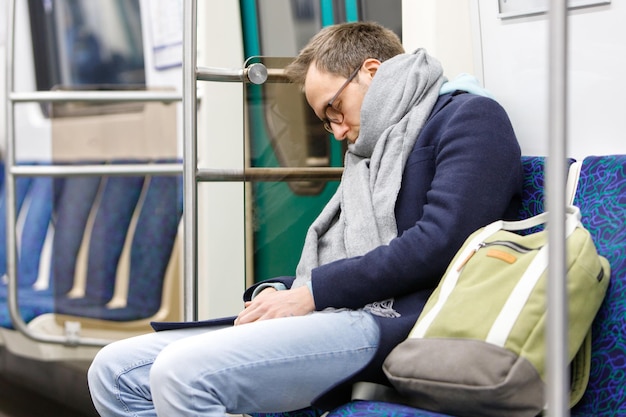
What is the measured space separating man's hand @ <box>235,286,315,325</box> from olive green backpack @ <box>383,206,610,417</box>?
263 millimetres

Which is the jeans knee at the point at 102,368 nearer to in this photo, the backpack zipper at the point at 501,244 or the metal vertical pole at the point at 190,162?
the metal vertical pole at the point at 190,162

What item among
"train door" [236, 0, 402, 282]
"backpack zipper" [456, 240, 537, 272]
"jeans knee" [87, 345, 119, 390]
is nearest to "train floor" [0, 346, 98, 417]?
"train door" [236, 0, 402, 282]

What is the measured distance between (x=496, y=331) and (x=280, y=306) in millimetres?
485

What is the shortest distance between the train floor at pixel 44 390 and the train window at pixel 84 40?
47.8 inches

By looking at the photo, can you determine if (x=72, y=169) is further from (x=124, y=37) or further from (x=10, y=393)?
(x=10, y=393)

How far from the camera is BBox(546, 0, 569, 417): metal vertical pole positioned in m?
0.95

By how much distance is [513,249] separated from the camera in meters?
1.54

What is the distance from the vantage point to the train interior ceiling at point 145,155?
2385mm

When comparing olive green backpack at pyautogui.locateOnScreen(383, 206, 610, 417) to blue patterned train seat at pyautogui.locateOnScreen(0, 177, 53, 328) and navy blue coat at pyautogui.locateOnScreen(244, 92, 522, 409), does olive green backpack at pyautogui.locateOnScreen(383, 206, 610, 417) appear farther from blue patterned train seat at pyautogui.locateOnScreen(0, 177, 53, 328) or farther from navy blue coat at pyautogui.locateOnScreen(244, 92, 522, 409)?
blue patterned train seat at pyautogui.locateOnScreen(0, 177, 53, 328)

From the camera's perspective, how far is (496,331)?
1.43m

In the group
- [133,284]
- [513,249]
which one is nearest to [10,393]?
[133,284]

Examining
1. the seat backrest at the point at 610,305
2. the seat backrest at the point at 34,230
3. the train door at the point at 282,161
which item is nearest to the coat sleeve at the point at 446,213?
the seat backrest at the point at 610,305

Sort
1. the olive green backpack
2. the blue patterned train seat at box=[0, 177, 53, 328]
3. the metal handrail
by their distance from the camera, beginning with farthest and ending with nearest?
the blue patterned train seat at box=[0, 177, 53, 328]
the metal handrail
the olive green backpack

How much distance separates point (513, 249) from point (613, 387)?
263 millimetres
